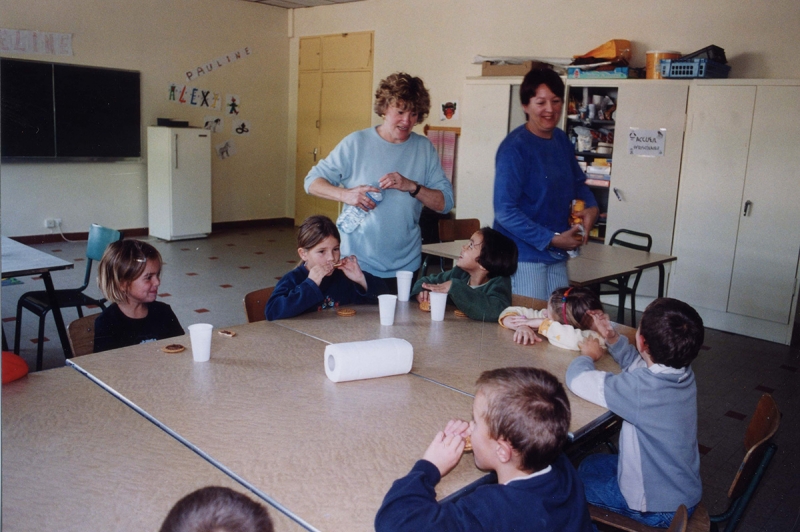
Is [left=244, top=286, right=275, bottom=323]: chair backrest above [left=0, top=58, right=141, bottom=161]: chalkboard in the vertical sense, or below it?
below

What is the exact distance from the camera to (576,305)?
7.48 feet

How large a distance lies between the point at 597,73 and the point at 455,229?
202 centimetres

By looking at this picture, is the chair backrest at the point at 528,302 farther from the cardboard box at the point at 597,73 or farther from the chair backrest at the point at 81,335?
the cardboard box at the point at 597,73

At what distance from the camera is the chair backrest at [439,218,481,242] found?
16.1ft

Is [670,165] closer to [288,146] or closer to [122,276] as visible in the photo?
[122,276]

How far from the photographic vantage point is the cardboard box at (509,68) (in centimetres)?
618

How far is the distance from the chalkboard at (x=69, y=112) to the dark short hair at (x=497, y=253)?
5769 mm

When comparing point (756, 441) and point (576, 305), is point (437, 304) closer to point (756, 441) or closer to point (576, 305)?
point (576, 305)

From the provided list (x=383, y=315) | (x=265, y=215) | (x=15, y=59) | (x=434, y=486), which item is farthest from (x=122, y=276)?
(x=265, y=215)

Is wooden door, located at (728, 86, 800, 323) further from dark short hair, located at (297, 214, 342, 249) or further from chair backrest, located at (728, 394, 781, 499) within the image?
dark short hair, located at (297, 214, 342, 249)

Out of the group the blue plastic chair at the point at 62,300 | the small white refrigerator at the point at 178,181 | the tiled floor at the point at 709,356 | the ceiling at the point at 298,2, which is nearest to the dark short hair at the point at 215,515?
the tiled floor at the point at 709,356

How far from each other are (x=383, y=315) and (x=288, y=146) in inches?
301

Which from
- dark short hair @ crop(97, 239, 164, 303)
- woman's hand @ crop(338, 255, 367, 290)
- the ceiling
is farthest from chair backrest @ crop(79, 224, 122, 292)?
the ceiling

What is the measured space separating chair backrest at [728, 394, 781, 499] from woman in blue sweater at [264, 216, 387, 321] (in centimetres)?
134
